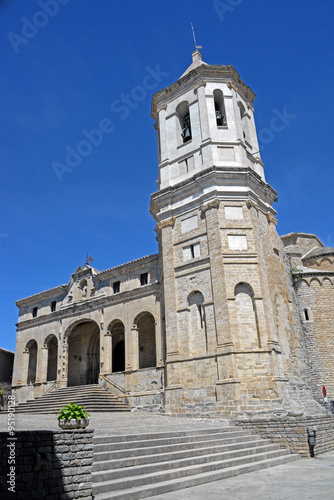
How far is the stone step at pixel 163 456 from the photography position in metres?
8.49

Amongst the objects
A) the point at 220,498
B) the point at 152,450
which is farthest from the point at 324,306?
the point at 220,498

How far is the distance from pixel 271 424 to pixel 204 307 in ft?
21.6

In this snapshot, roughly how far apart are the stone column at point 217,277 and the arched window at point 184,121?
18.8ft

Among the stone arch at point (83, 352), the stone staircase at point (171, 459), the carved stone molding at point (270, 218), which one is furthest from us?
the stone arch at point (83, 352)

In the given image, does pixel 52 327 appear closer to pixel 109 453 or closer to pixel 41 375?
pixel 41 375

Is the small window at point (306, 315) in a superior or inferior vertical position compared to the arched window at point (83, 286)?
inferior

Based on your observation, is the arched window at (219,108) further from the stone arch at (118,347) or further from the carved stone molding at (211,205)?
the stone arch at (118,347)

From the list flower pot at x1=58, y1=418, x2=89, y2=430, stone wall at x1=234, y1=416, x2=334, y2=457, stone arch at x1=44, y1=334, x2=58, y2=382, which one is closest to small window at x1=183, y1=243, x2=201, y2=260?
stone wall at x1=234, y1=416, x2=334, y2=457

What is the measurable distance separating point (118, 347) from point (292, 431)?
1690 cm

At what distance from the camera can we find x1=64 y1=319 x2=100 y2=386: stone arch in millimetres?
28062

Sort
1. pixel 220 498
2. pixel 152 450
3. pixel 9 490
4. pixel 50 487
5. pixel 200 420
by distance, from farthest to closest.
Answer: pixel 200 420 < pixel 152 450 < pixel 220 498 < pixel 50 487 < pixel 9 490

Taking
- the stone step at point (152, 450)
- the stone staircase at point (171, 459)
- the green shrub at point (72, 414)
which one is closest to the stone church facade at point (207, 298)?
the stone staircase at point (171, 459)

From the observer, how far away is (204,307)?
19.3 m

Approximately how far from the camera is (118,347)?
2842cm
